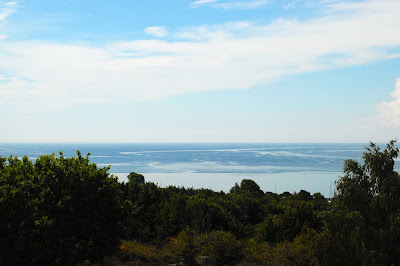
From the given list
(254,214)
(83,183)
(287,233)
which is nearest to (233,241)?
(287,233)

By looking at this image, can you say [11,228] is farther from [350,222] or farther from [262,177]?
[262,177]

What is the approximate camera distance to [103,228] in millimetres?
17438

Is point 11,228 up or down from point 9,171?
down

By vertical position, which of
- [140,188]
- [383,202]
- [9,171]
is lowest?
[140,188]

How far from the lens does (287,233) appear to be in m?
27.8

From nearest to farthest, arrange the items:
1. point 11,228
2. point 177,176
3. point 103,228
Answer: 1. point 11,228
2. point 103,228
3. point 177,176

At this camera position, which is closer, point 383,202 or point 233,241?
point 383,202

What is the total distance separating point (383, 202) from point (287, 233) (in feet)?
42.2

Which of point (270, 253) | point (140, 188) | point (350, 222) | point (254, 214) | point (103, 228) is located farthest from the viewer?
point (254, 214)

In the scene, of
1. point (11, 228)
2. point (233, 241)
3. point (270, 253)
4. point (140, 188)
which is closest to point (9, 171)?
point (11, 228)

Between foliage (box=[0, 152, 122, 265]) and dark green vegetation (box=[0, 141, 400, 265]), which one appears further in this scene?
dark green vegetation (box=[0, 141, 400, 265])

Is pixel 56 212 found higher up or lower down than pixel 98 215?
higher up

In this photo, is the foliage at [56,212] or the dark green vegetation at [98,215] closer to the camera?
the foliage at [56,212]

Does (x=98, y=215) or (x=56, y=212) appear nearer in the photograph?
(x=56, y=212)
